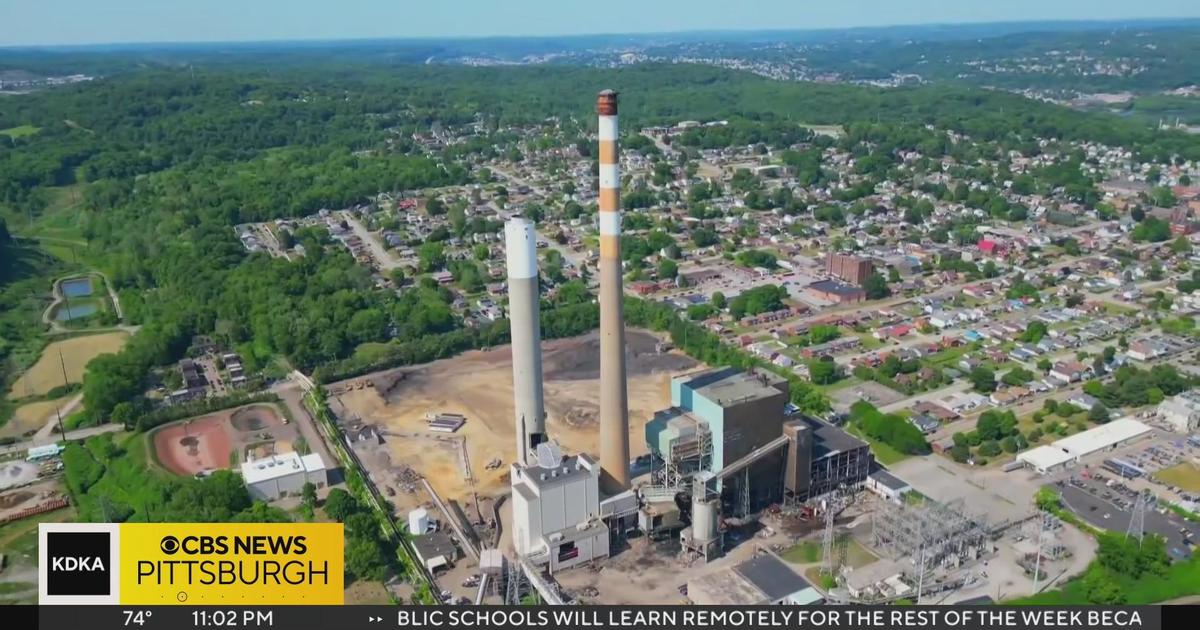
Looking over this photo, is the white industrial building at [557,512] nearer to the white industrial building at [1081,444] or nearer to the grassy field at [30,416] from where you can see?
the white industrial building at [1081,444]

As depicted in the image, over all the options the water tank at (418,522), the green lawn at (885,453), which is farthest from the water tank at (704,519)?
the green lawn at (885,453)

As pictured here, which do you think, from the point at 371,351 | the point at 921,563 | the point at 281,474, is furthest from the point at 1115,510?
the point at 371,351

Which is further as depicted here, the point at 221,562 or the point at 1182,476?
the point at 1182,476

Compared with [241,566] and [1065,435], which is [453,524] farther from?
[1065,435]

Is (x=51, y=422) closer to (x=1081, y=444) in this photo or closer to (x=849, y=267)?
(x=1081, y=444)

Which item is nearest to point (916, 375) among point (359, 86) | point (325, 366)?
point (325, 366)

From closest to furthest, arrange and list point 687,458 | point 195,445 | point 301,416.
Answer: point 687,458, point 195,445, point 301,416
